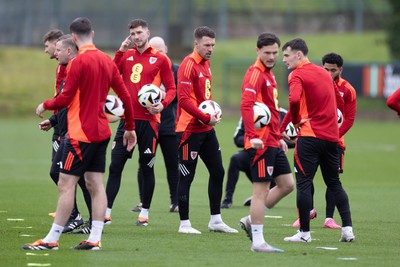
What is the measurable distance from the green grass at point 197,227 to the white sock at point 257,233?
0.44ft

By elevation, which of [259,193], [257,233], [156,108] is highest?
[156,108]

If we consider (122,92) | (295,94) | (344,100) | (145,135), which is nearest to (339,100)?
(344,100)

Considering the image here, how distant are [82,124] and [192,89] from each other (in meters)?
2.27

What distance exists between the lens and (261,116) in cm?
941

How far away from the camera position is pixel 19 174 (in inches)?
758

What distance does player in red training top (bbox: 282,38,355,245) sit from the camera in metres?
10.2

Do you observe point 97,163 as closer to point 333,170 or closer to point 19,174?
point 333,170

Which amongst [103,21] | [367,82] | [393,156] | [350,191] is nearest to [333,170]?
[350,191]

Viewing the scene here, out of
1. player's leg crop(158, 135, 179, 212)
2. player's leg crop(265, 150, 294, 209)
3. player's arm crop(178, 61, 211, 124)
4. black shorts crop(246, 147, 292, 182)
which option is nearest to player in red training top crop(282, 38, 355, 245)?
player's leg crop(265, 150, 294, 209)

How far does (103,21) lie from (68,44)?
33.0 metres

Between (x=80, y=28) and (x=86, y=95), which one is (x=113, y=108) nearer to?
(x=86, y=95)

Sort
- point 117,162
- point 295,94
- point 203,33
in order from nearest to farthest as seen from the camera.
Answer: point 295,94 → point 203,33 → point 117,162

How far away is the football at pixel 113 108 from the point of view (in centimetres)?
964

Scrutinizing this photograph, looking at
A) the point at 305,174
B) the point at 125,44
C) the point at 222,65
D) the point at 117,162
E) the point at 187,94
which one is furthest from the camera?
the point at 222,65
